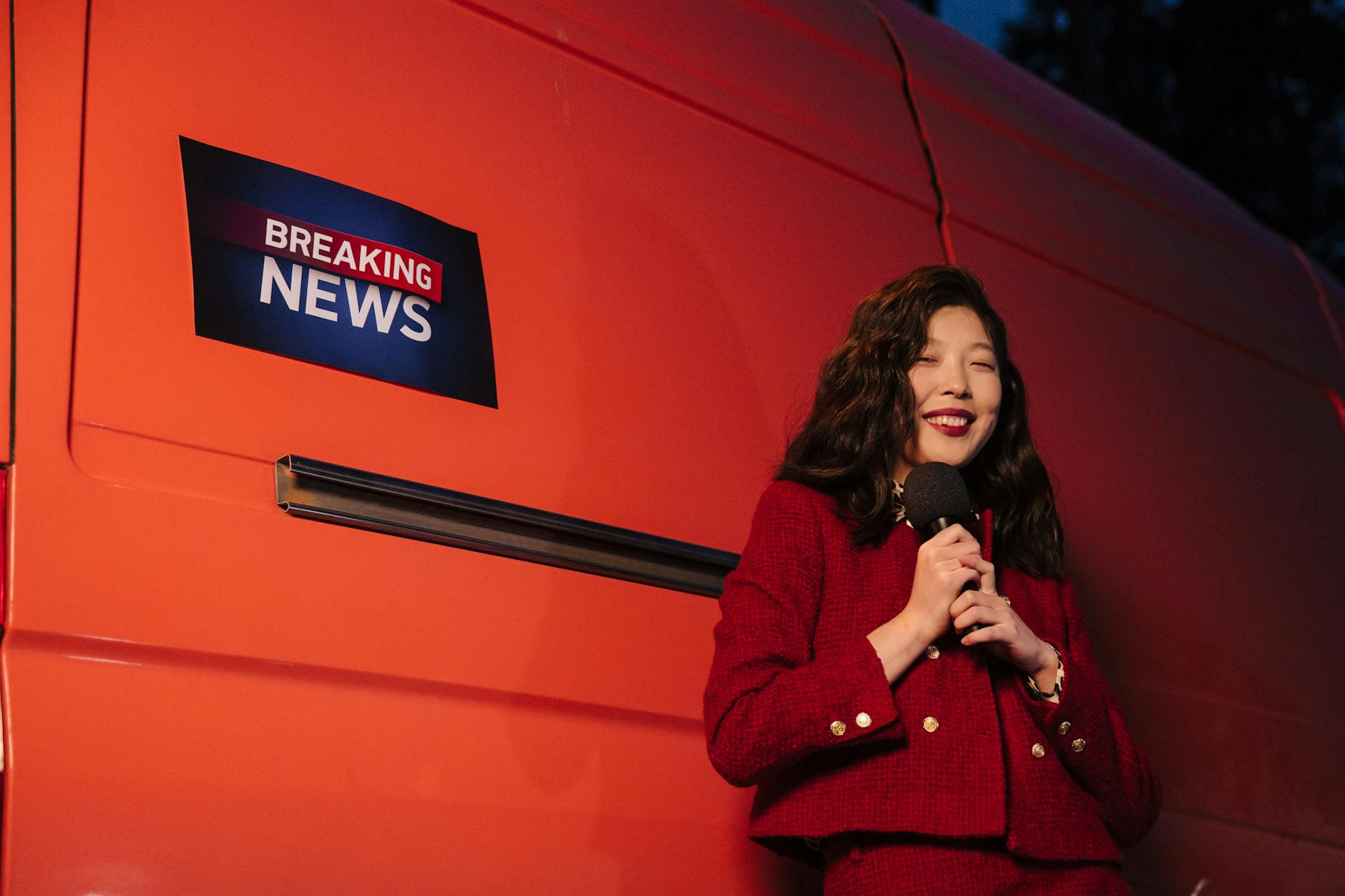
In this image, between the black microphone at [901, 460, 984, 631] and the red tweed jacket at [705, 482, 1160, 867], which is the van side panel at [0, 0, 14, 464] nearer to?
the red tweed jacket at [705, 482, 1160, 867]

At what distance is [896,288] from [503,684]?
699 millimetres

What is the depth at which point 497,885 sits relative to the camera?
1.44 meters

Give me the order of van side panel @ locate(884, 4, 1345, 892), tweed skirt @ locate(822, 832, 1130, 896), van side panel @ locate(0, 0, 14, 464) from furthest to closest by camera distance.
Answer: van side panel @ locate(884, 4, 1345, 892)
tweed skirt @ locate(822, 832, 1130, 896)
van side panel @ locate(0, 0, 14, 464)

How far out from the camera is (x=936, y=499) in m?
1.42

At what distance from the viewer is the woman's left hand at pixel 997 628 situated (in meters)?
1.36

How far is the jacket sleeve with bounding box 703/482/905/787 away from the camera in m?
1.32

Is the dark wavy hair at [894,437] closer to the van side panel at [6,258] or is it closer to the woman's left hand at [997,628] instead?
the woman's left hand at [997,628]

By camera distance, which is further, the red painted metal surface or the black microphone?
the black microphone

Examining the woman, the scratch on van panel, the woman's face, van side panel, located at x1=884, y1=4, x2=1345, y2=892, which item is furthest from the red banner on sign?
van side panel, located at x1=884, y1=4, x2=1345, y2=892

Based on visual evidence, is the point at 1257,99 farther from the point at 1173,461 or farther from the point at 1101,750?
the point at 1101,750

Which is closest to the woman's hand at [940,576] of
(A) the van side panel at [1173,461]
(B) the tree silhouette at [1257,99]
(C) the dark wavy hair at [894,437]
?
(C) the dark wavy hair at [894,437]

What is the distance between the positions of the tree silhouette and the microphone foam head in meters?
8.38

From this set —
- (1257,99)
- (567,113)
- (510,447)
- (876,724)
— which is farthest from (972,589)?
(1257,99)

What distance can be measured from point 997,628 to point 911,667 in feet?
0.38
